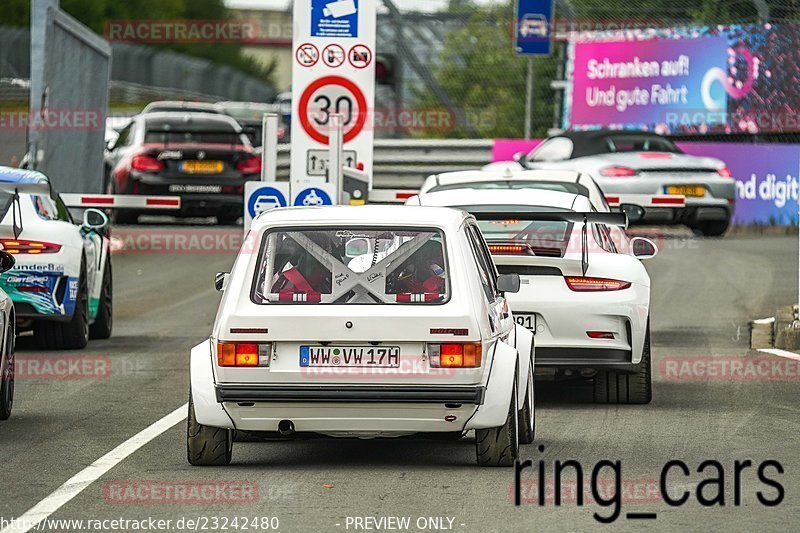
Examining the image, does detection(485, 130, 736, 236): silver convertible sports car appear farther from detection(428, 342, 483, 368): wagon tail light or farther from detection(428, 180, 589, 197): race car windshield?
detection(428, 342, 483, 368): wagon tail light

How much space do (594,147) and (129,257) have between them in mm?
6780

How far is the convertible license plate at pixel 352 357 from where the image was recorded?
9180 millimetres

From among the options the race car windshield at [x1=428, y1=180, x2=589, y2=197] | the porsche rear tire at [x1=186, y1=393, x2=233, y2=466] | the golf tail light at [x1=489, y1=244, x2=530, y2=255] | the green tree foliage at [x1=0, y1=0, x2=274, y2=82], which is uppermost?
the green tree foliage at [x1=0, y1=0, x2=274, y2=82]

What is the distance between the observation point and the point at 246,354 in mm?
9203

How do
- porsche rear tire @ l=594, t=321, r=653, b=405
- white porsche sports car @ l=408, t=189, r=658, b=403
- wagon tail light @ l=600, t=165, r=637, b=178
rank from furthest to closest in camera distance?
wagon tail light @ l=600, t=165, r=637, b=178
porsche rear tire @ l=594, t=321, r=653, b=405
white porsche sports car @ l=408, t=189, r=658, b=403

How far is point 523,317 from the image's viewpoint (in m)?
12.2

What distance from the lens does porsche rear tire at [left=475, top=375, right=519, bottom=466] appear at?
9.52m

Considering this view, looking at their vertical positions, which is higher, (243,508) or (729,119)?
(729,119)

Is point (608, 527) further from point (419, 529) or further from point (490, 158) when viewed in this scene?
point (490, 158)

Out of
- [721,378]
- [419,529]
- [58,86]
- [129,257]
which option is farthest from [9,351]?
[129,257]

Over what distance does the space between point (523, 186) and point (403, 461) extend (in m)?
5.10

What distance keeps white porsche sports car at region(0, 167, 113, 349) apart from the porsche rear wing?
4.29 meters

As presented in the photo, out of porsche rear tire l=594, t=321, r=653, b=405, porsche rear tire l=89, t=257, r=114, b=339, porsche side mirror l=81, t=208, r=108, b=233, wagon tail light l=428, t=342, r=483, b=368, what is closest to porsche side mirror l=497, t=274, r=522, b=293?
wagon tail light l=428, t=342, r=483, b=368

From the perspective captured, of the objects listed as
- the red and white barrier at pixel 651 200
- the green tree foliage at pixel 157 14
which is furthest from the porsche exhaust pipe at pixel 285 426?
the green tree foliage at pixel 157 14
